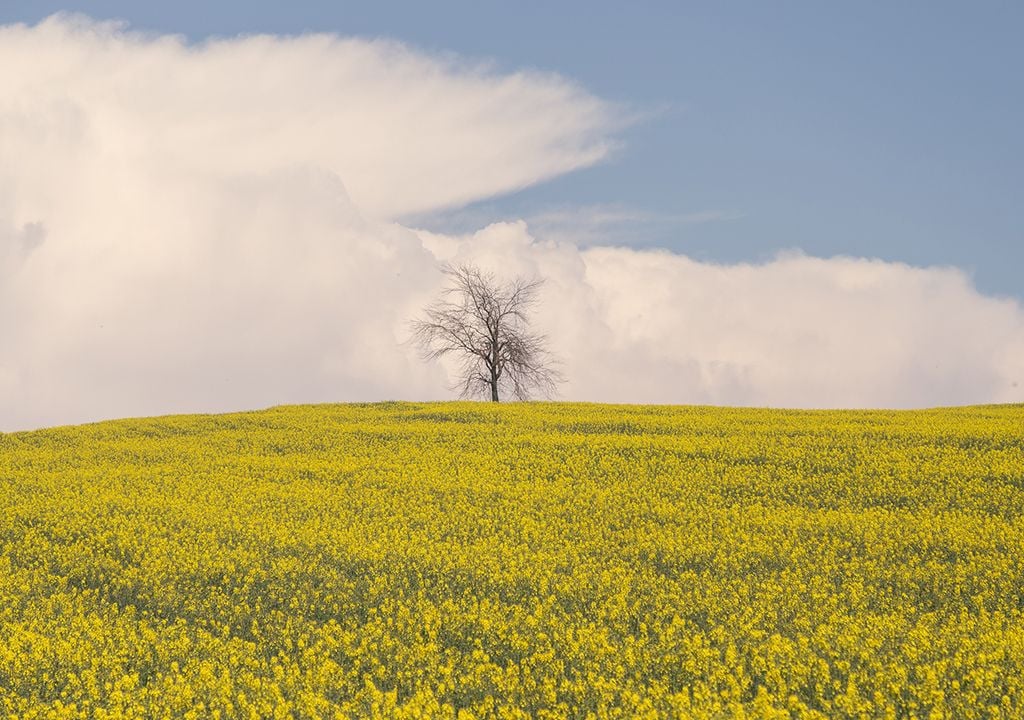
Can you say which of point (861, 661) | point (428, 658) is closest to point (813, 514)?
point (861, 661)

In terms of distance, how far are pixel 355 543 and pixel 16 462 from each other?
689 inches

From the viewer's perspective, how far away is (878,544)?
18.0 meters

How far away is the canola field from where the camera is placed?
11.2 metres

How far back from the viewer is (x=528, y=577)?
15766 mm

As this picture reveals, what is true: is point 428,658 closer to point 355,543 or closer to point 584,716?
point 584,716

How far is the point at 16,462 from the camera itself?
29844 mm

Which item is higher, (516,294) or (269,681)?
(516,294)

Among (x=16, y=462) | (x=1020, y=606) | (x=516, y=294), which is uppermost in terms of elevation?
(x=516, y=294)

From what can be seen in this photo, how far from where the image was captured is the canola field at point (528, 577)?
11203 mm

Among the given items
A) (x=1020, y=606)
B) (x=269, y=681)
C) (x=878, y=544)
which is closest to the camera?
(x=269, y=681)

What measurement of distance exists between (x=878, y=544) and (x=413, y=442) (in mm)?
16952

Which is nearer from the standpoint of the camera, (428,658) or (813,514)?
(428,658)

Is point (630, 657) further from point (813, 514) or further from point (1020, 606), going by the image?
point (813, 514)

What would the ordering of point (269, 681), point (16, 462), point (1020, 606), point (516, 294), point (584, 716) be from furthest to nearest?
point (516, 294) < point (16, 462) < point (1020, 606) < point (269, 681) < point (584, 716)
